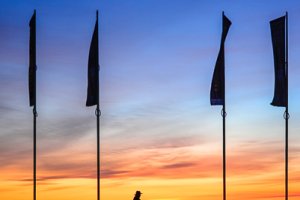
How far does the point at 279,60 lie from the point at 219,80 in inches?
159

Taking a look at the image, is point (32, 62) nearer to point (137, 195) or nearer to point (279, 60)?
point (137, 195)

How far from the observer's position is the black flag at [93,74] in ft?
163

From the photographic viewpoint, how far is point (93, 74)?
50094 millimetres

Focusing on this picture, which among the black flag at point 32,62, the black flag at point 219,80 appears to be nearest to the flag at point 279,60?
the black flag at point 219,80

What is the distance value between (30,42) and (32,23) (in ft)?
4.14

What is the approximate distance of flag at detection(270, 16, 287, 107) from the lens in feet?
160

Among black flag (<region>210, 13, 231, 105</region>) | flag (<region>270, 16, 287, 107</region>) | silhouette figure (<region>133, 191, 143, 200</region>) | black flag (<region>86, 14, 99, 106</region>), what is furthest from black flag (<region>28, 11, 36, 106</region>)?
flag (<region>270, 16, 287, 107</region>)

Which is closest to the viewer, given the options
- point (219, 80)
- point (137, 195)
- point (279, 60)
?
point (137, 195)

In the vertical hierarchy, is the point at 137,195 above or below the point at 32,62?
below

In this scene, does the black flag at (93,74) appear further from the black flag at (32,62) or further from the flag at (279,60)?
the flag at (279,60)

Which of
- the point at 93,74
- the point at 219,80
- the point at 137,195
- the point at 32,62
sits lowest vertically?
the point at 137,195

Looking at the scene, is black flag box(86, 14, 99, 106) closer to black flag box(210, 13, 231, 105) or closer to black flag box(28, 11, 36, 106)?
black flag box(28, 11, 36, 106)

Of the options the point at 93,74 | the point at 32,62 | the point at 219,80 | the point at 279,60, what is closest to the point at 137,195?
the point at 93,74

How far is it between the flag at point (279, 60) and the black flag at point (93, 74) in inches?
446
